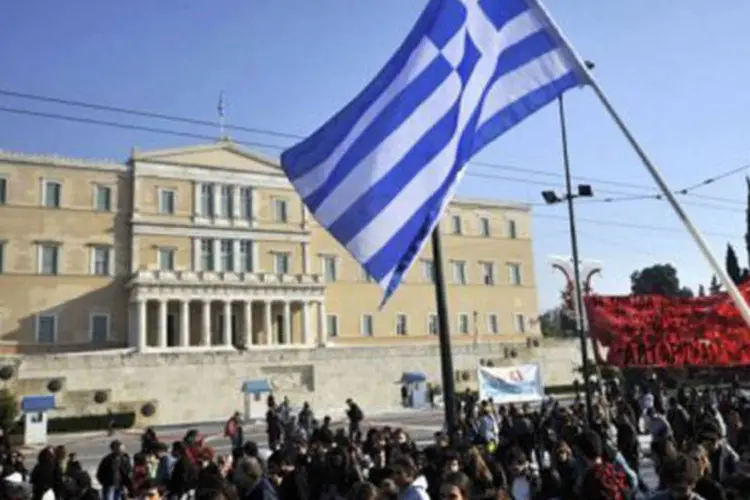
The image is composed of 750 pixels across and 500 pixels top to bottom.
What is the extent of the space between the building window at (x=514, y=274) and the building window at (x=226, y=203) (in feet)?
89.6

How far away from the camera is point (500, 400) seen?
68.3ft

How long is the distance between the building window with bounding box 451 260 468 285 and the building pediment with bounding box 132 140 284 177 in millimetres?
17828

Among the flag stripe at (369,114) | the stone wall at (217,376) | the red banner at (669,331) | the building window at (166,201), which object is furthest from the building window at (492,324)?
the flag stripe at (369,114)

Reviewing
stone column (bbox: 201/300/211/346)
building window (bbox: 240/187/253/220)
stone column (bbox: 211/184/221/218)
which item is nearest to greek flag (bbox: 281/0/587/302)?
stone column (bbox: 201/300/211/346)

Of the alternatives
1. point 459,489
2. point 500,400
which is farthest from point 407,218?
point 500,400

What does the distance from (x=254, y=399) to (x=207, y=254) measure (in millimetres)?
17133

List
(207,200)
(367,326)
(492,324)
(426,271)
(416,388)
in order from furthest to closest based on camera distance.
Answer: (492,324) < (426,271) < (367,326) < (207,200) < (416,388)

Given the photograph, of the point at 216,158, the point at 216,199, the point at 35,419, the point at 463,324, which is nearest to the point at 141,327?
the point at 216,199

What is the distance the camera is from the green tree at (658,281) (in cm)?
10048

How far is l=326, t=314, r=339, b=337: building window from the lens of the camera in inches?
2305

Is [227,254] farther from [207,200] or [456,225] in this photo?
[456,225]

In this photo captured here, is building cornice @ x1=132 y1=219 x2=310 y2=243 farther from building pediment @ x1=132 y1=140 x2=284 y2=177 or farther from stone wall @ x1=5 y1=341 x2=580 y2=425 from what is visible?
stone wall @ x1=5 y1=341 x2=580 y2=425

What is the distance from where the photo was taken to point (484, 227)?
6825cm

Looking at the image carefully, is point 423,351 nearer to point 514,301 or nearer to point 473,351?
point 473,351
